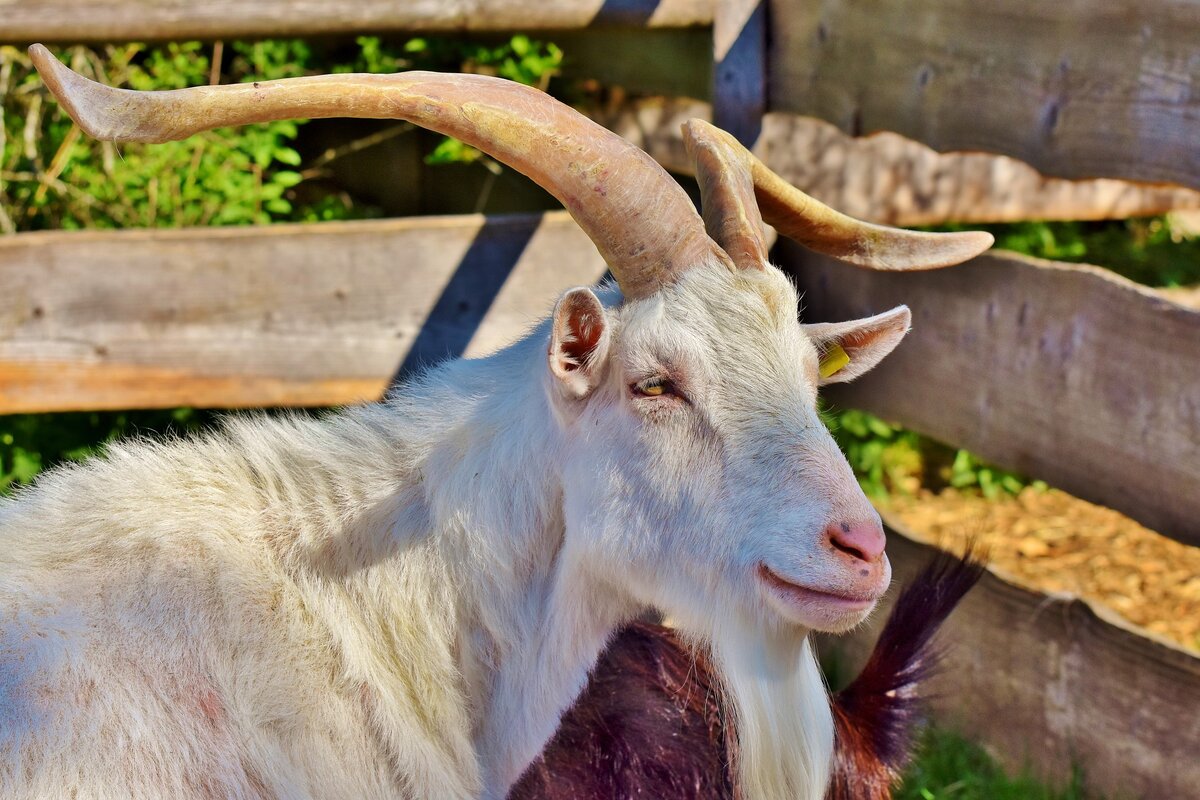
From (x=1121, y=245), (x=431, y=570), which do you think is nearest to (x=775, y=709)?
(x=431, y=570)

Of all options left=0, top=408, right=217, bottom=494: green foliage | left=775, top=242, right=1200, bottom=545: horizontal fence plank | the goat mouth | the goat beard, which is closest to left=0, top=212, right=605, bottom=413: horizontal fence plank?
left=0, top=408, right=217, bottom=494: green foliage

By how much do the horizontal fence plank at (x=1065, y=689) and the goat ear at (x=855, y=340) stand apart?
107 cm

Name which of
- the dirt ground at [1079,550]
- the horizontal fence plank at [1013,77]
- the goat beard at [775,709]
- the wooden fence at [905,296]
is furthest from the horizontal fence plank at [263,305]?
the dirt ground at [1079,550]

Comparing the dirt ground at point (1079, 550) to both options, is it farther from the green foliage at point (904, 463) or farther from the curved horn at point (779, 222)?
the curved horn at point (779, 222)

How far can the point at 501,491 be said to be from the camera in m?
2.52

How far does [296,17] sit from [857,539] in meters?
2.55

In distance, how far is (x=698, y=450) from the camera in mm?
2377

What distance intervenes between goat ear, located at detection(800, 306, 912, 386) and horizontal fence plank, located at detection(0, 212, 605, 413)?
124 cm

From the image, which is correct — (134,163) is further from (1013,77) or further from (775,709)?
(775,709)

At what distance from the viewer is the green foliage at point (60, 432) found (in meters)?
4.63

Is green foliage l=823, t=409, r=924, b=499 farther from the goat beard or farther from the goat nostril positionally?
the goat nostril

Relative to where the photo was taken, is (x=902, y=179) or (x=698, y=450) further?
(x=902, y=179)

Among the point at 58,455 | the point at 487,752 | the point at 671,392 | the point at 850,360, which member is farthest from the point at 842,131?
the point at 58,455

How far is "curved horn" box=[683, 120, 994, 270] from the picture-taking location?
2609mm
